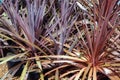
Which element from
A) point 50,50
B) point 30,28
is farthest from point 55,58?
point 30,28

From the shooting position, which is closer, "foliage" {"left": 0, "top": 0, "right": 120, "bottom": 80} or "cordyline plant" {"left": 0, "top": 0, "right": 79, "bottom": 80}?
"foliage" {"left": 0, "top": 0, "right": 120, "bottom": 80}

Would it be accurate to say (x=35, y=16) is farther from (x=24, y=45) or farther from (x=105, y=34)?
(x=105, y=34)

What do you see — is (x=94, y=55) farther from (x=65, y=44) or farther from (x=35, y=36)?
(x=35, y=36)

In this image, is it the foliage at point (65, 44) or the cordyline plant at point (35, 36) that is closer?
the foliage at point (65, 44)

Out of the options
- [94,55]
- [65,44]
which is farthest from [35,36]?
[94,55]

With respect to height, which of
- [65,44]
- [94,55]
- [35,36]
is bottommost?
[94,55]

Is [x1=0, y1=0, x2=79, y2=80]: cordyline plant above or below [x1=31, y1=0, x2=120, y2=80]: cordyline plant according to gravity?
above

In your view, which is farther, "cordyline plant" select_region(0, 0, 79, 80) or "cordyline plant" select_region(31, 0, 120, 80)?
"cordyline plant" select_region(0, 0, 79, 80)
